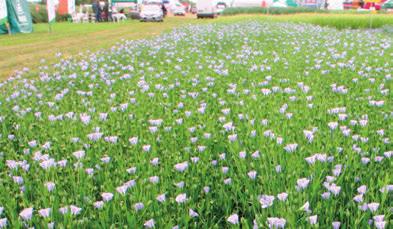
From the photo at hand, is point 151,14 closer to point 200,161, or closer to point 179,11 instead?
point 179,11

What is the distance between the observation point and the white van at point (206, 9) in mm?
36562

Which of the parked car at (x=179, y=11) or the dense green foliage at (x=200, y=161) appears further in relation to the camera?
the parked car at (x=179, y=11)

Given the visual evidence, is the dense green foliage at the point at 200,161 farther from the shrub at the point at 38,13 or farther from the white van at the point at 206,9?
the white van at the point at 206,9

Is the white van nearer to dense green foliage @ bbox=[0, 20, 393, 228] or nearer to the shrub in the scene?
the shrub

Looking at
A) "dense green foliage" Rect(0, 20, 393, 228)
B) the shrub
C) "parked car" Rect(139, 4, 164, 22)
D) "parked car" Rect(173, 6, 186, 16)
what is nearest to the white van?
"parked car" Rect(139, 4, 164, 22)

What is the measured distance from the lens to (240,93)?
199 inches

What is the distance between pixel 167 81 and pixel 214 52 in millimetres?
3664

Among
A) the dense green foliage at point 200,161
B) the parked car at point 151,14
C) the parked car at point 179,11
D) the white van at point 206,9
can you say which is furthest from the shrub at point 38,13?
the dense green foliage at point 200,161

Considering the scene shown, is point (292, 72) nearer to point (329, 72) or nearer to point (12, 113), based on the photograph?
point (329, 72)

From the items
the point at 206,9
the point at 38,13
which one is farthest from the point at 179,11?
the point at 38,13

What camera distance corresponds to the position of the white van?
120ft

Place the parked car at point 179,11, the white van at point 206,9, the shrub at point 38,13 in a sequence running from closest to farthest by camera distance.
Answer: the shrub at point 38,13, the white van at point 206,9, the parked car at point 179,11

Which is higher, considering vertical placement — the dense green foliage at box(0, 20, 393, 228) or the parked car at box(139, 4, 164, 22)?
the parked car at box(139, 4, 164, 22)

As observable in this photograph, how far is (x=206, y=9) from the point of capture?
3666cm
